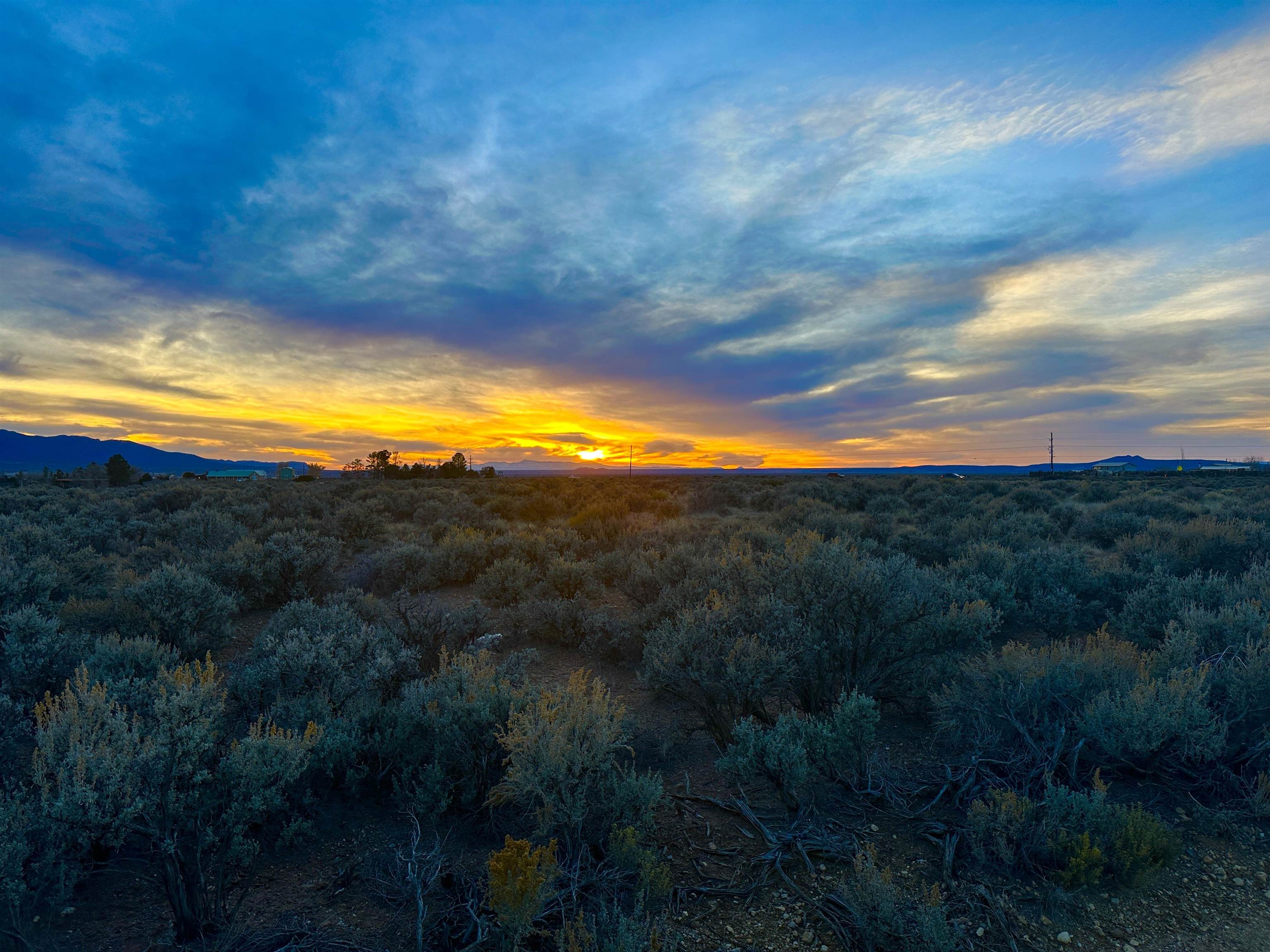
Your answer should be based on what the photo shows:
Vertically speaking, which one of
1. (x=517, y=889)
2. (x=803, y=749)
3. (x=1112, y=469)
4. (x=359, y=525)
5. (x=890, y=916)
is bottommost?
(x=890, y=916)

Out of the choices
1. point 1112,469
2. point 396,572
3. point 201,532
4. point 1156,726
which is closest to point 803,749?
point 1156,726

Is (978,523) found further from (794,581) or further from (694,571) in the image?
(794,581)

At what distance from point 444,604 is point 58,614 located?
4.89 metres

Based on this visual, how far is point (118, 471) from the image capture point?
155 feet

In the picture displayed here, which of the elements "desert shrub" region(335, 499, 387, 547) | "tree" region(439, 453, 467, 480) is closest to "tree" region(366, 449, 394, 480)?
"tree" region(439, 453, 467, 480)

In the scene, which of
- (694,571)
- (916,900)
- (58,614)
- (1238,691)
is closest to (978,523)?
(694,571)

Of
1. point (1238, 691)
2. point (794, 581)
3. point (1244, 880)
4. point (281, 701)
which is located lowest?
point (1244, 880)

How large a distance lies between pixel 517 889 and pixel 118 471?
5968 centimetres

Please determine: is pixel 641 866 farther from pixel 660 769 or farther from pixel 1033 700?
pixel 1033 700

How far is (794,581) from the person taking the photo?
6.53m

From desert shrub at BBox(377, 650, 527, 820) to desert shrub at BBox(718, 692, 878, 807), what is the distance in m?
1.82

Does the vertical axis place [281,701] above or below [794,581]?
below

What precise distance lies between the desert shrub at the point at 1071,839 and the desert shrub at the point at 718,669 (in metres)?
1.90

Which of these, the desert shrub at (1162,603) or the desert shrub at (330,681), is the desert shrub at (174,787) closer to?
the desert shrub at (330,681)
